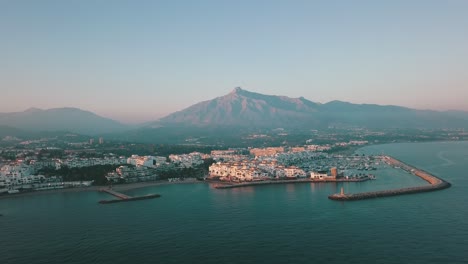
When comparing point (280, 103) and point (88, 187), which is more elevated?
point (280, 103)

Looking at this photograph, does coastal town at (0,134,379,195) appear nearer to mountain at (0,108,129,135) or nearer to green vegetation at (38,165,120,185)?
green vegetation at (38,165,120,185)

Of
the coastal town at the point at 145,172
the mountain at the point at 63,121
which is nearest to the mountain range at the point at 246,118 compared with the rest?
the mountain at the point at 63,121

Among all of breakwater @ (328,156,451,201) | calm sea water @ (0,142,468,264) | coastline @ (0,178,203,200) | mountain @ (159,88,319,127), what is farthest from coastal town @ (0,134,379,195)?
mountain @ (159,88,319,127)

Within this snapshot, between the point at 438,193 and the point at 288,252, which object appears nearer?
the point at 288,252

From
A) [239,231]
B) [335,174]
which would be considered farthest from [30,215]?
[335,174]

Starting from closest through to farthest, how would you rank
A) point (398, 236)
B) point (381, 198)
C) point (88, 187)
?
point (398, 236) → point (381, 198) → point (88, 187)

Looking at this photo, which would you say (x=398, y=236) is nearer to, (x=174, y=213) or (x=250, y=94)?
(x=174, y=213)

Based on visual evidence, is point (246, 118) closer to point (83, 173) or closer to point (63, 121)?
point (63, 121)
